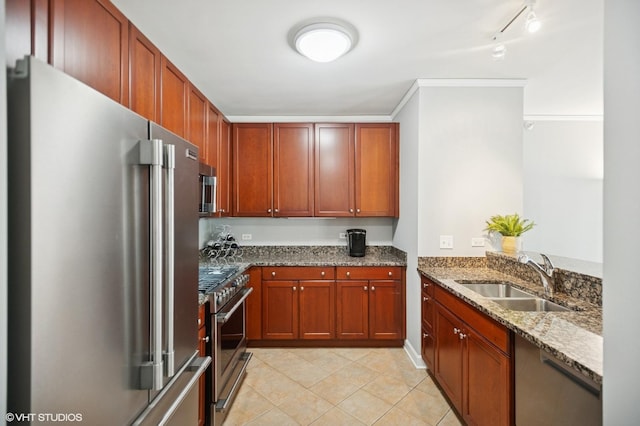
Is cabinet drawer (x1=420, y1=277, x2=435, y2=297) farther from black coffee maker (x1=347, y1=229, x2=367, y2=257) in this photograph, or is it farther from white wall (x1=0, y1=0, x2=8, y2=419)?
white wall (x1=0, y1=0, x2=8, y2=419)

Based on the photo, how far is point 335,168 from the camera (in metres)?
3.33

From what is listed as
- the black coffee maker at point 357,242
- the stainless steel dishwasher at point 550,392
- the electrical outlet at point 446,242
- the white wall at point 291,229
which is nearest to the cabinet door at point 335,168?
the black coffee maker at point 357,242

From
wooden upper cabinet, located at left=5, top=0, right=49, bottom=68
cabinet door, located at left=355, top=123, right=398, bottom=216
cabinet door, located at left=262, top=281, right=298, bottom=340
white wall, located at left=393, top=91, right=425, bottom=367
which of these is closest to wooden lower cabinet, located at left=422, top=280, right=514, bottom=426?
white wall, located at left=393, top=91, right=425, bottom=367

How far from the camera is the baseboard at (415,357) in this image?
102 inches

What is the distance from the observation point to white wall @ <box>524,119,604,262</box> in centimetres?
360

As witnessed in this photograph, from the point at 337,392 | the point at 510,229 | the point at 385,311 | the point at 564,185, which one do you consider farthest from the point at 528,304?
the point at 564,185

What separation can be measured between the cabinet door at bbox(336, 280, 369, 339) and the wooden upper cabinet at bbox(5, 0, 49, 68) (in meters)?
2.71

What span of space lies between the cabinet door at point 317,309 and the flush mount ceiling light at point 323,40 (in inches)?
84.1

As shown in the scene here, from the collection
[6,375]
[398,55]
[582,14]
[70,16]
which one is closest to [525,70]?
[582,14]

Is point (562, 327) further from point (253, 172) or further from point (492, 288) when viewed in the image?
point (253, 172)

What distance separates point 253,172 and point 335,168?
971 mm

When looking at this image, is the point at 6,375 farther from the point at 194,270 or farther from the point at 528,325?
the point at 528,325

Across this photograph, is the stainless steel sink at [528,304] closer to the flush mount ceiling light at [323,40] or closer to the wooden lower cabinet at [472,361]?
the wooden lower cabinet at [472,361]

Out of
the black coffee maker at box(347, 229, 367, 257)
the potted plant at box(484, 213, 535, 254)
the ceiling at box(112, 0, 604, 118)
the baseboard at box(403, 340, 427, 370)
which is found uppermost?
the ceiling at box(112, 0, 604, 118)
